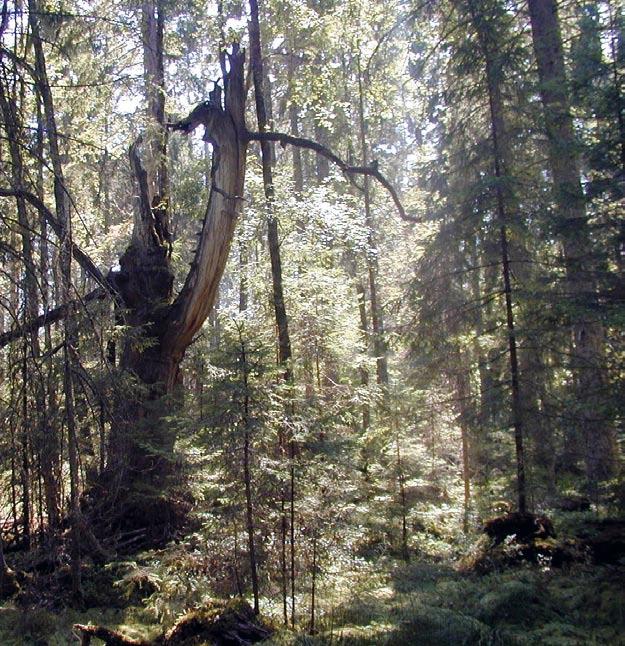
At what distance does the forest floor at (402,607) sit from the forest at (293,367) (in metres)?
0.04

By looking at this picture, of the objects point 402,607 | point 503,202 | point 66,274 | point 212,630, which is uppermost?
point 503,202

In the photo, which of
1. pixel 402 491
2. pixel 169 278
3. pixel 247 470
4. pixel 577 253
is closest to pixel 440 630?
pixel 247 470

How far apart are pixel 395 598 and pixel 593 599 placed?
236 cm

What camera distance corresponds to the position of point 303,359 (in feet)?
41.1

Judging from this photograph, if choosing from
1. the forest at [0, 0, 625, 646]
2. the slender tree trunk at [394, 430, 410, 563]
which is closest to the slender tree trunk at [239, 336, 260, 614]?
the forest at [0, 0, 625, 646]

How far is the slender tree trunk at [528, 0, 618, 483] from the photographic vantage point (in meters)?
7.54

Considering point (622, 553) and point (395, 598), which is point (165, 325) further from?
point (622, 553)

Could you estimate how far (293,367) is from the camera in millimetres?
9055

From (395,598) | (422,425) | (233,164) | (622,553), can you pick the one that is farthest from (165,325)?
(622,553)

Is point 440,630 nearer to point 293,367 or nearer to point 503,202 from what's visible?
point 293,367

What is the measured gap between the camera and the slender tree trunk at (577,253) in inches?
297

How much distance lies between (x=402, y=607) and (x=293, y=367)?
3.72 metres

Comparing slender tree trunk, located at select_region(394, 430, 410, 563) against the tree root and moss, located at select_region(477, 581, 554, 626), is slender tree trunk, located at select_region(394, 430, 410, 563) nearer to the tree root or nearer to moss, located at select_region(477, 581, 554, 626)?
moss, located at select_region(477, 581, 554, 626)

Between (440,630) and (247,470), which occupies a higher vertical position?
(247,470)
